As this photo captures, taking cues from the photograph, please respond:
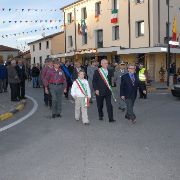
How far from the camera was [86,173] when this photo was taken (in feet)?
21.3

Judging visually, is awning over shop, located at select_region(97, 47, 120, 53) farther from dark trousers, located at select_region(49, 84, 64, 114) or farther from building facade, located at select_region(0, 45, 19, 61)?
building facade, located at select_region(0, 45, 19, 61)

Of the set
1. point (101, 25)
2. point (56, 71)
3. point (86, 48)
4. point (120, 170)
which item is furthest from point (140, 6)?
point (120, 170)

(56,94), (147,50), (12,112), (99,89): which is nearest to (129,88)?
(99,89)

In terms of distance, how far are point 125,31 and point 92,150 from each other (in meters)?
31.3

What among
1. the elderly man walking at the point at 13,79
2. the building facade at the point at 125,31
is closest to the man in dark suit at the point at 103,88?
the elderly man walking at the point at 13,79

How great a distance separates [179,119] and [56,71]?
12.2 ft

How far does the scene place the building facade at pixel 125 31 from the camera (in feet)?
117

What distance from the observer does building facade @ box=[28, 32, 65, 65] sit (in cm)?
5388

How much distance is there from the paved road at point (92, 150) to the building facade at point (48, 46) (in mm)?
40835

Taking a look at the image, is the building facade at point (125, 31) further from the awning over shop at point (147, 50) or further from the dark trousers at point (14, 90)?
the dark trousers at point (14, 90)

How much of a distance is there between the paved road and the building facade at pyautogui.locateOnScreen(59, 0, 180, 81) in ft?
74.9

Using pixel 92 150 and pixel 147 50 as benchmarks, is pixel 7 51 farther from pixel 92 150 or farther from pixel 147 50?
pixel 92 150

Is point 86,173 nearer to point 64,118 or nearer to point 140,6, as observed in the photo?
point 64,118

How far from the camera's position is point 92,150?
8.17 meters
